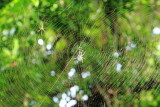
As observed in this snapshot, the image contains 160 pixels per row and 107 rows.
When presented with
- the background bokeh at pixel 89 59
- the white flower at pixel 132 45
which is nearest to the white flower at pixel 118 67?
the background bokeh at pixel 89 59

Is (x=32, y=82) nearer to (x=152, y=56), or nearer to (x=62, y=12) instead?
(x=62, y=12)

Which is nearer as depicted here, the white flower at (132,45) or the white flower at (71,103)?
the white flower at (132,45)

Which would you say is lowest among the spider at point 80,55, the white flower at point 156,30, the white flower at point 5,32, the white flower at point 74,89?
the white flower at point 156,30

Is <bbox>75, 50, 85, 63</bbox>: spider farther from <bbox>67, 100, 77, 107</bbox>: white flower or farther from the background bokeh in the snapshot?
<bbox>67, 100, 77, 107</bbox>: white flower

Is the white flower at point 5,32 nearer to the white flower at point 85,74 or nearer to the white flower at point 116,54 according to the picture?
the white flower at point 85,74

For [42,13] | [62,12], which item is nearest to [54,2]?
[42,13]

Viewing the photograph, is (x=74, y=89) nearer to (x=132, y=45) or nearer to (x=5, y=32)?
(x=132, y=45)

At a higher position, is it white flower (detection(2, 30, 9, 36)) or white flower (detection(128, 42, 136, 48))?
white flower (detection(2, 30, 9, 36))

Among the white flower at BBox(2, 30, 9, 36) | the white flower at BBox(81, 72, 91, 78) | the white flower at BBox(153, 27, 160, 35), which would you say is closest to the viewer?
the white flower at BBox(153, 27, 160, 35)

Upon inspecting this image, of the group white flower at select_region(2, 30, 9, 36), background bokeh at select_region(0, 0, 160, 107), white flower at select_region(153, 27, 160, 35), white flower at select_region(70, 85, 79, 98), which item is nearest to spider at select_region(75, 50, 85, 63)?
background bokeh at select_region(0, 0, 160, 107)
